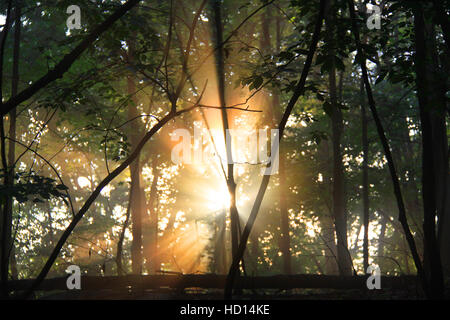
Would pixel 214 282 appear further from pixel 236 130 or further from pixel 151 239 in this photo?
pixel 151 239

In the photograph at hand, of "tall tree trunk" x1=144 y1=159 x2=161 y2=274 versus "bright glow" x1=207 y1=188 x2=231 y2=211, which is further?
"bright glow" x1=207 y1=188 x2=231 y2=211

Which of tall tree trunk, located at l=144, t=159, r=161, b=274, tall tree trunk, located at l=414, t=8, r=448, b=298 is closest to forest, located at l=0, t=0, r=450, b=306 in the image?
tall tree trunk, located at l=414, t=8, r=448, b=298

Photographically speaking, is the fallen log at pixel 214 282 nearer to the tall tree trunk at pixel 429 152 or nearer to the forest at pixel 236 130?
the forest at pixel 236 130

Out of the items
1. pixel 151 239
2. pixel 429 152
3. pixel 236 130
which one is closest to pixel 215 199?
pixel 151 239

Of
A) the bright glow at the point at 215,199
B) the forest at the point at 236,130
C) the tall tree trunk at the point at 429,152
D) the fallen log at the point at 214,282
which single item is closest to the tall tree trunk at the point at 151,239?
the forest at the point at 236,130

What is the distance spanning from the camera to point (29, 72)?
504 inches

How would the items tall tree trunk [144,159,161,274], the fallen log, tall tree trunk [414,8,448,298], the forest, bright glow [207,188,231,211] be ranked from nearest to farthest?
tall tree trunk [414,8,448,298], the forest, the fallen log, tall tree trunk [144,159,161,274], bright glow [207,188,231,211]

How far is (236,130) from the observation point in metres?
18.7

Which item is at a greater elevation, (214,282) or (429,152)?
(429,152)

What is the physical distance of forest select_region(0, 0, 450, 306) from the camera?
13.5 feet

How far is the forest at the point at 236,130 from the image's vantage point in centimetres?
413

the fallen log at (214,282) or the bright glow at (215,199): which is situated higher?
the bright glow at (215,199)

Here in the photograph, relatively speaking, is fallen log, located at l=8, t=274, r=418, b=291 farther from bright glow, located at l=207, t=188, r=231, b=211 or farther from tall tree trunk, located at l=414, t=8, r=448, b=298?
bright glow, located at l=207, t=188, r=231, b=211
